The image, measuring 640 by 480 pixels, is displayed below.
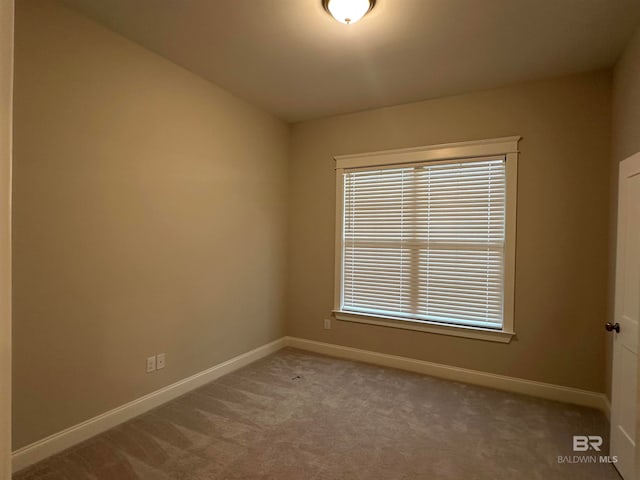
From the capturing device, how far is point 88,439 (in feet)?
7.59

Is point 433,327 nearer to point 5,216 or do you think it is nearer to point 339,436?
point 339,436

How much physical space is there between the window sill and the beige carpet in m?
0.49

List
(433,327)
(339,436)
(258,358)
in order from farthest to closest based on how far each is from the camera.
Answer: (258,358)
(433,327)
(339,436)

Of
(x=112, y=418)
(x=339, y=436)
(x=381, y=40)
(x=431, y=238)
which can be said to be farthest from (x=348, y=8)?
(x=112, y=418)

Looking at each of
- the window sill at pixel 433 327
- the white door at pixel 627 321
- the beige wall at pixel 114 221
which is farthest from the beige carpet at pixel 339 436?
the window sill at pixel 433 327

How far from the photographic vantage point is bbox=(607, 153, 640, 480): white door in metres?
1.93

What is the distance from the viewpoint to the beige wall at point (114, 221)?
6.78 feet

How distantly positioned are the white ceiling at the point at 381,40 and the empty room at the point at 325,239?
0.02 metres

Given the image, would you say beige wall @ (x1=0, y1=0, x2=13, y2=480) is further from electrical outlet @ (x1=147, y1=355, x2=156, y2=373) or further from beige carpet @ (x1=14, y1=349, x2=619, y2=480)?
electrical outlet @ (x1=147, y1=355, x2=156, y2=373)

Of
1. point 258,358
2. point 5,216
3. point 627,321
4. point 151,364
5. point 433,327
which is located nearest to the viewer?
point 5,216

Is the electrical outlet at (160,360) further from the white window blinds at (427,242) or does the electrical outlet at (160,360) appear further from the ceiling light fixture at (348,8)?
the ceiling light fixture at (348,8)

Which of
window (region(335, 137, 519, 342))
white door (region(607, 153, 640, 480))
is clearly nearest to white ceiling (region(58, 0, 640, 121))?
window (region(335, 137, 519, 342))

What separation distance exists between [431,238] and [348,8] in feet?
7.42

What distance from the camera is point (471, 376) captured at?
131 inches
